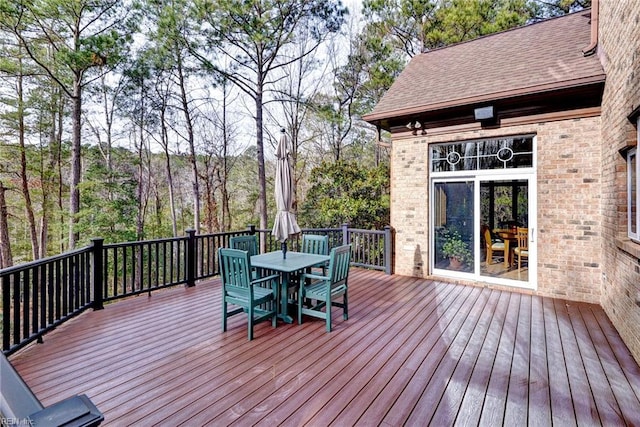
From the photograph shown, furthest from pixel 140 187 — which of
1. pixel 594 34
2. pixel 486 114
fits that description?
pixel 594 34

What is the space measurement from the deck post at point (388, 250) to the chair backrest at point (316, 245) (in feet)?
6.67

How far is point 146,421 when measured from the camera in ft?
6.98

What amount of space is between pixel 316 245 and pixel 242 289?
5.67 ft

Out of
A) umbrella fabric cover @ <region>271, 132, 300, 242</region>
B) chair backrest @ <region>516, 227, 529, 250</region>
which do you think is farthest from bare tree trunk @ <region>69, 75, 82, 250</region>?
chair backrest @ <region>516, 227, 529, 250</region>

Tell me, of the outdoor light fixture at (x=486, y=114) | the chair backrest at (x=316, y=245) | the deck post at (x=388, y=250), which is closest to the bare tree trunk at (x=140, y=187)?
the chair backrest at (x=316, y=245)

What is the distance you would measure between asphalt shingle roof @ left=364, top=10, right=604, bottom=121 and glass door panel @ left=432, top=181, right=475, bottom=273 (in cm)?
161

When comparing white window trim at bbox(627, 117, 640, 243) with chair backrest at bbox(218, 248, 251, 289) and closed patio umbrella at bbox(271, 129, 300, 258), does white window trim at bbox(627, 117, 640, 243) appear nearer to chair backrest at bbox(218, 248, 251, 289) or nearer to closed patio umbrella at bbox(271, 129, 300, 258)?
closed patio umbrella at bbox(271, 129, 300, 258)

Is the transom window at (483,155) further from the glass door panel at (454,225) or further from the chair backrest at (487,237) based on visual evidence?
the chair backrest at (487,237)

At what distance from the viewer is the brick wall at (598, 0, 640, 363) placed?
309cm

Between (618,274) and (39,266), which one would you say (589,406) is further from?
(39,266)

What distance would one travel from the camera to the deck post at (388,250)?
21.5 ft

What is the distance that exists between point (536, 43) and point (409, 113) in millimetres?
3022

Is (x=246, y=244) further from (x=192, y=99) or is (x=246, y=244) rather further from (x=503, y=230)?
(x=192, y=99)

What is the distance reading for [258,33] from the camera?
9844 mm
